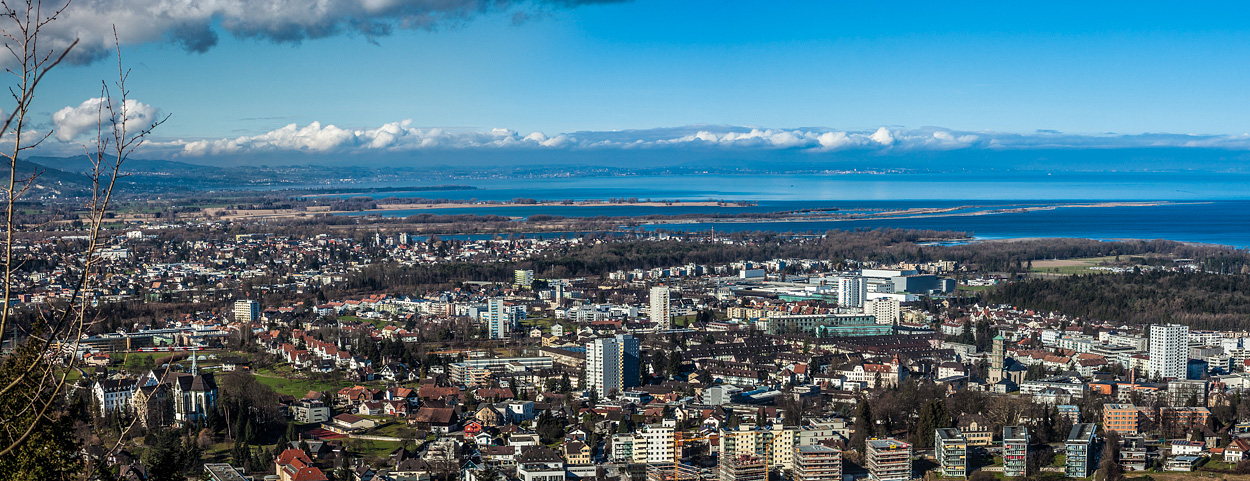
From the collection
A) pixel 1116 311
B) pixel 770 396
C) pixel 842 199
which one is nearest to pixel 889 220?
pixel 842 199

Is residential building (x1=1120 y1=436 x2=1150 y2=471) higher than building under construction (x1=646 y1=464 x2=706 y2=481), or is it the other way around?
building under construction (x1=646 y1=464 x2=706 y2=481)

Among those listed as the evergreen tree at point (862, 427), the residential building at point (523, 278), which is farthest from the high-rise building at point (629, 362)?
the residential building at point (523, 278)

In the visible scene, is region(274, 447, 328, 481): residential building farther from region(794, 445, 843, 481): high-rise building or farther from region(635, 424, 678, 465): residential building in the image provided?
region(794, 445, 843, 481): high-rise building

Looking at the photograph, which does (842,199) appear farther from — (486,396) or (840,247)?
(486,396)

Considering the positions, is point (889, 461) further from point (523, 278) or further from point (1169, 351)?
point (523, 278)

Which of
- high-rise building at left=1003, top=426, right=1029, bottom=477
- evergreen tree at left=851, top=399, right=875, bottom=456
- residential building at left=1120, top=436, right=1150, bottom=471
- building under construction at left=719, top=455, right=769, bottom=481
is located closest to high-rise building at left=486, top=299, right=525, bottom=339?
evergreen tree at left=851, top=399, right=875, bottom=456

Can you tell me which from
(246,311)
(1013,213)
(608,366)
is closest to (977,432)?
(608,366)
